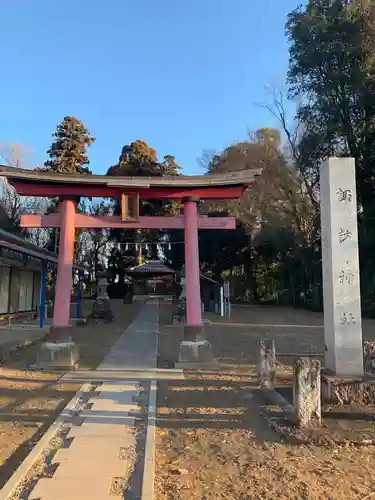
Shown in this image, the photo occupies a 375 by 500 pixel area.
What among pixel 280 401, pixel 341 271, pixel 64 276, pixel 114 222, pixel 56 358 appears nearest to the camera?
pixel 280 401

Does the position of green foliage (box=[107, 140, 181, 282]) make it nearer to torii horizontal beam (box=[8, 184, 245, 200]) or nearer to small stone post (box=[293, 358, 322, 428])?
torii horizontal beam (box=[8, 184, 245, 200])

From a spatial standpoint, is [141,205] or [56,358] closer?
[56,358]

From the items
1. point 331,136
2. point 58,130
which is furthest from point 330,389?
point 58,130

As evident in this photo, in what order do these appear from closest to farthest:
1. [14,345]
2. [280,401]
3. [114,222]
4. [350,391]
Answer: [350,391], [280,401], [114,222], [14,345]

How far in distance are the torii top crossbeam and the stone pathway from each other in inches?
161

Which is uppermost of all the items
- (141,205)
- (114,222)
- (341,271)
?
(141,205)

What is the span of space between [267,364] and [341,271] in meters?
2.13

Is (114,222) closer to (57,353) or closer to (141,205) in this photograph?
(57,353)

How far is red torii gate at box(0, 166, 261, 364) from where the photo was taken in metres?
9.67

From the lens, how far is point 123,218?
10.1 meters

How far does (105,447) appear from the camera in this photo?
4602 mm

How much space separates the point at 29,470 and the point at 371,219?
22.0 meters

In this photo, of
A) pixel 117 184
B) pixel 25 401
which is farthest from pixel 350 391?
pixel 117 184

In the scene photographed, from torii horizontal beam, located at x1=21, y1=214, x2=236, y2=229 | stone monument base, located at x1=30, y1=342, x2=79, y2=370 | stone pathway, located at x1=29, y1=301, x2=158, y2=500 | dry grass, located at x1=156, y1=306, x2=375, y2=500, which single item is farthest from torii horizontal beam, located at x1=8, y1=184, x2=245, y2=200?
dry grass, located at x1=156, y1=306, x2=375, y2=500
